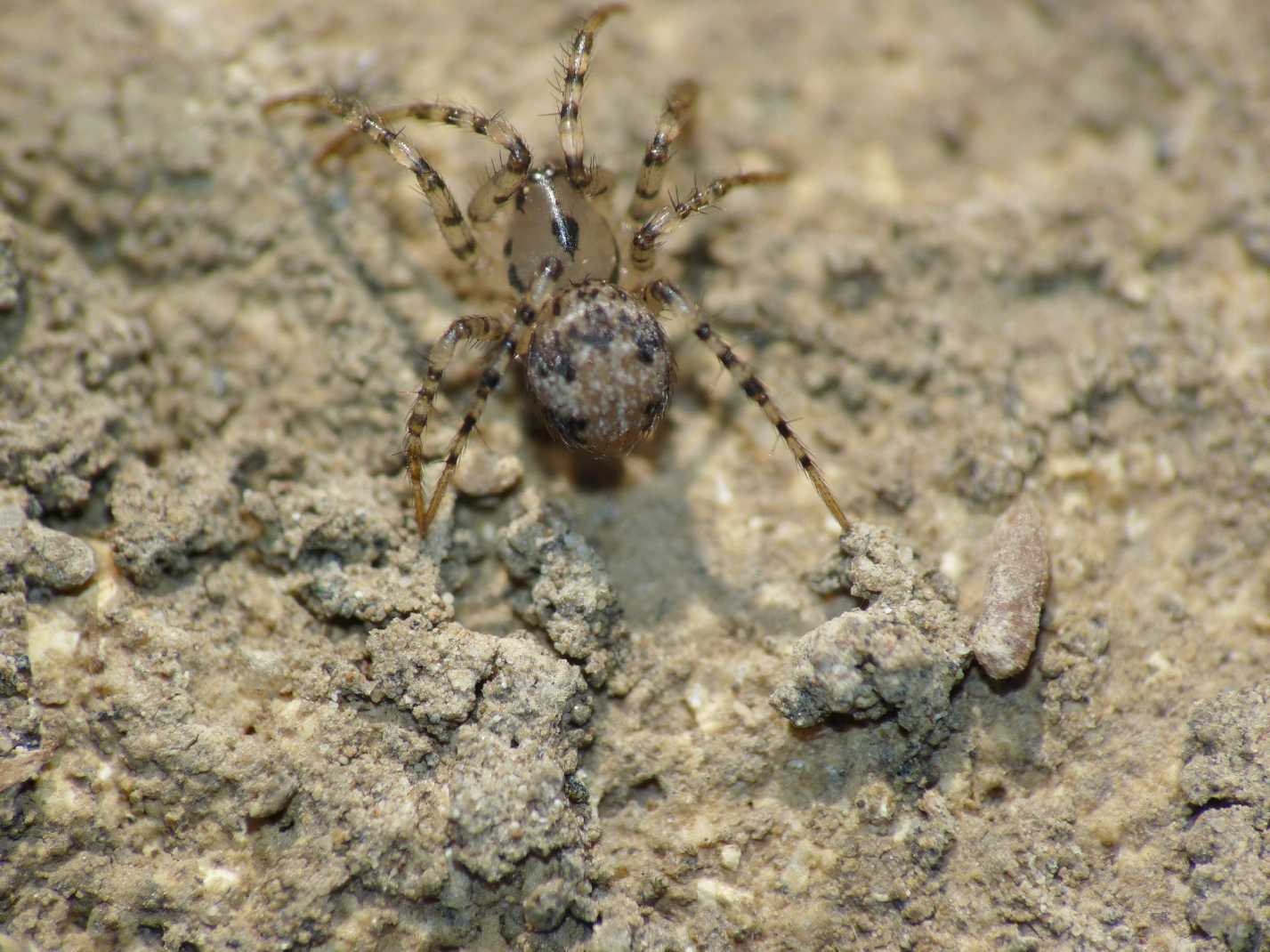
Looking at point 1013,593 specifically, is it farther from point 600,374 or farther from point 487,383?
point 487,383

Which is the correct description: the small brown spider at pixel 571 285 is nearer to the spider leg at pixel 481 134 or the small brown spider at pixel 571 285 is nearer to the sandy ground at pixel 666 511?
the spider leg at pixel 481 134

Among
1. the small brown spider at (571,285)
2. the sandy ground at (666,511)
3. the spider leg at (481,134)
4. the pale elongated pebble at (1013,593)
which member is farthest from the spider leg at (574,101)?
the pale elongated pebble at (1013,593)

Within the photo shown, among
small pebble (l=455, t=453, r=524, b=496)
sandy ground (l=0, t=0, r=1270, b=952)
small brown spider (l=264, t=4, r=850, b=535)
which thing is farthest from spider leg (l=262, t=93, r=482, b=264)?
small pebble (l=455, t=453, r=524, b=496)

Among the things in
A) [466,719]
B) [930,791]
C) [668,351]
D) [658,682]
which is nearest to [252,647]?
[466,719]

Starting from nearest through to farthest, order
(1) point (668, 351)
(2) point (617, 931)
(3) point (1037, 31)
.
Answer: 1. (2) point (617, 931)
2. (1) point (668, 351)
3. (3) point (1037, 31)

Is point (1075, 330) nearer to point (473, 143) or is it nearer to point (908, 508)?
point (908, 508)

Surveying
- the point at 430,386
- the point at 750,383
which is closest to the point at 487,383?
the point at 430,386

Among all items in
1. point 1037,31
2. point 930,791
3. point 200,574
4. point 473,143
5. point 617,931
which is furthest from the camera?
point 1037,31

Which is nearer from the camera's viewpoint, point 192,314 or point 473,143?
point 192,314

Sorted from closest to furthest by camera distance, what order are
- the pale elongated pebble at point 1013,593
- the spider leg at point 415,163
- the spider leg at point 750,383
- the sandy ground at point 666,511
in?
the sandy ground at point 666,511, the pale elongated pebble at point 1013,593, the spider leg at point 750,383, the spider leg at point 415,163
